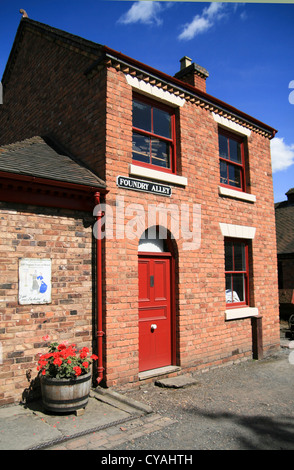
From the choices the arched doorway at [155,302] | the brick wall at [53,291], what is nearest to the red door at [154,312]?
the arched doorway at [155,302]

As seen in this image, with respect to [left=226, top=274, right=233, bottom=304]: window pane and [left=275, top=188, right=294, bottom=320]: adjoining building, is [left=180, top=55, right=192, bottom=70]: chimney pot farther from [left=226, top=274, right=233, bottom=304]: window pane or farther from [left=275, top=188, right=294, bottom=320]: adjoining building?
[left=275, top=188, right=294, bottom=320]: adjoining building

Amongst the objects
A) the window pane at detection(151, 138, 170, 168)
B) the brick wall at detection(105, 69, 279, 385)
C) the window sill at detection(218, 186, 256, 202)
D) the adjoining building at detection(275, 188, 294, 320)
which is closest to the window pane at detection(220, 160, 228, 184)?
the window sill at detection(218, 186, 256, 202)

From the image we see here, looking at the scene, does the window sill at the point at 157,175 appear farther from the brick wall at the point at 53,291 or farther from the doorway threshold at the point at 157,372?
the doorway threshold at the point at 157,372

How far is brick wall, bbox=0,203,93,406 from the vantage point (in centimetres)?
553

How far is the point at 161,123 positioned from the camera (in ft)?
26.1

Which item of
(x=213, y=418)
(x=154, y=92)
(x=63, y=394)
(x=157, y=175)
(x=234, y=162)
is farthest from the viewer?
(x=234, y=162)

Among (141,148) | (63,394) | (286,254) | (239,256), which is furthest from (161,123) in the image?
(286,254)

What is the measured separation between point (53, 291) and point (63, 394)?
1692 mm

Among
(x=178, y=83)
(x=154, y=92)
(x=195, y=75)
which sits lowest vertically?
(x=154, y=92)

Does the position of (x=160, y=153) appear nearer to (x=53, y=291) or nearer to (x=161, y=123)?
(x=161, y=123)

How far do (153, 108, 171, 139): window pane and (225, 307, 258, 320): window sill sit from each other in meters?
4.46

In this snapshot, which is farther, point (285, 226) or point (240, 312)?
point (285, 226)

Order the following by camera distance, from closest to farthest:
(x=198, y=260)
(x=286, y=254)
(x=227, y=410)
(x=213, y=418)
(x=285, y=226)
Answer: (x=213, y=418) < (x=227, y=410) < (x=198, y=260) < (x=286, y=254) < (x=285, y=226)

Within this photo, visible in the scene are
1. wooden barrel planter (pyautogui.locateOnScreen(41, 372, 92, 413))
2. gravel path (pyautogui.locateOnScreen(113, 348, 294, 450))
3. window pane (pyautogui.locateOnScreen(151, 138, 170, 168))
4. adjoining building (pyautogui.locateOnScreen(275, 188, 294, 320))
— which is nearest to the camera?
gravel path (pyautogui.locateOnScreen(113, 348, 294, 450))
